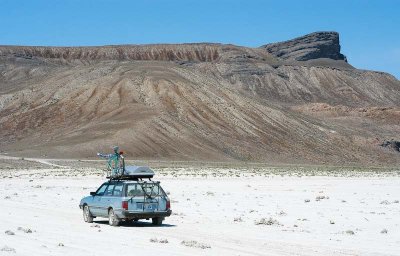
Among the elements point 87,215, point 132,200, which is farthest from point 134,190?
point 87,215

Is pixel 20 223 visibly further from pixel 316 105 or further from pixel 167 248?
pixel 316 105

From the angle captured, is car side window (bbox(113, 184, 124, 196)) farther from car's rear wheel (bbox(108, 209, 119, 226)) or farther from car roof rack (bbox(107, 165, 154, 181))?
car's rear wheel (bbox(108, 209, 119, 226))

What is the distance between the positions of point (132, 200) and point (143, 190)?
0.52m

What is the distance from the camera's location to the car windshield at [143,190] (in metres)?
20.8

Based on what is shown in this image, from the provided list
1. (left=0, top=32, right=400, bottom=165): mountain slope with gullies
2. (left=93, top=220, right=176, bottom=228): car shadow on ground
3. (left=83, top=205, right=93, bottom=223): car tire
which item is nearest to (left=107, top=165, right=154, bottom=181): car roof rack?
(left=93, top=220, right=176, bottom=228): car shadow on ground

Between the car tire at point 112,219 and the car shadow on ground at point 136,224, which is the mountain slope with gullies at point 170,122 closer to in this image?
the car shadow on ground at point 136,224

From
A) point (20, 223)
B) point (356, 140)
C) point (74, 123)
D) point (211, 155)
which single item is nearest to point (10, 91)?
point (74, 123)

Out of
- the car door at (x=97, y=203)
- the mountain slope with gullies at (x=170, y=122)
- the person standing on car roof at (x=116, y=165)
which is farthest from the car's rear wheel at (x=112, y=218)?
the mountain slope with gullies at (x=170, y=122)

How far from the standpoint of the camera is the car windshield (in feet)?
68.2

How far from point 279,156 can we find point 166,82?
28732 mm

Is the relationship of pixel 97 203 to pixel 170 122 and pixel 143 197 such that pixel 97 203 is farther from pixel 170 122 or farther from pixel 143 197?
pixel 170 122

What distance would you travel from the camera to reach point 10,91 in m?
134

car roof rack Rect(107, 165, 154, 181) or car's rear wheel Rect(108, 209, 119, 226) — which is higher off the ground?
car roof rack Rect(107, 165, 154, 181)

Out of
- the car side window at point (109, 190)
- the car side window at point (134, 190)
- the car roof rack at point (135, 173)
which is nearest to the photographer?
the car side window at point (134, 190)
